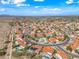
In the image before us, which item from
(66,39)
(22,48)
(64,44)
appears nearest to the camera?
(22,48)

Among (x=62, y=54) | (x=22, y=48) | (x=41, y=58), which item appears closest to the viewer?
(x=41, y=58)

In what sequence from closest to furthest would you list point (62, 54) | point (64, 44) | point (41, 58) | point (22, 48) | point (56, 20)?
1. point (41, 58)
2. point (62, 54)
3. point (22, 48)
4. point (64, 44)
5. point (56, 20)

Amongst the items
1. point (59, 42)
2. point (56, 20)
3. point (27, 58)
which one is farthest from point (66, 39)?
point (56, 20)

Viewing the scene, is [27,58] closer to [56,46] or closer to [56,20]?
[56,46]

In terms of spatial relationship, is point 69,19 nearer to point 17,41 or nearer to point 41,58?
point 17,41

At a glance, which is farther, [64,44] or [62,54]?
[64,44]

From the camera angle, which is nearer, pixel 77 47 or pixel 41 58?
pixel 41 58

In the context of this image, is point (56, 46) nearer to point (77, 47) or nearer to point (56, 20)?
point (77, 47)

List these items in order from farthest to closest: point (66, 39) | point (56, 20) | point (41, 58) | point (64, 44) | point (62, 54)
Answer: point (56, 20), point (66, 39), point (64, 44), point (62, 54), point (41, 58)

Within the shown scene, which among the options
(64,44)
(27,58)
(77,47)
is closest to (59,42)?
(64,44)
